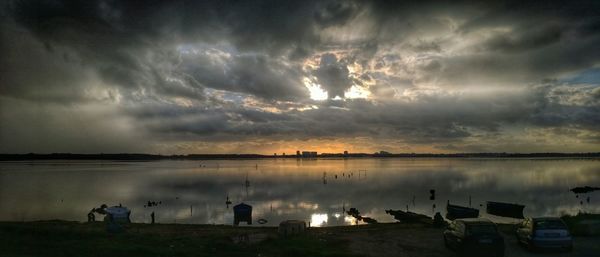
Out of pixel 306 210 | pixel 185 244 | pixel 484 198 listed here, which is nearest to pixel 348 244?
pixel 185 244

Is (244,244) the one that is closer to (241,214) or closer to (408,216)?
(241,214)

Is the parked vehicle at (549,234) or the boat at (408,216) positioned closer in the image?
the parked vehicle at (549,234)

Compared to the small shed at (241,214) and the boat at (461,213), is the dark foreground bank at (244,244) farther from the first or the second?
the boat at (461,213)

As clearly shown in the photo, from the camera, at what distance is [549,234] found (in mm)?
22688

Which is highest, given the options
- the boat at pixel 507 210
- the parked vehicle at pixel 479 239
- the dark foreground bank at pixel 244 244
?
the parked vehicle at pixel 479 239

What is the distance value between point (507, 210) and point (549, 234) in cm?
4909

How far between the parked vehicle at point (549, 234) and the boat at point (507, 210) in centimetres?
4695

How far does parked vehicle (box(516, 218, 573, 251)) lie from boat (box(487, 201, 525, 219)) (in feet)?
154

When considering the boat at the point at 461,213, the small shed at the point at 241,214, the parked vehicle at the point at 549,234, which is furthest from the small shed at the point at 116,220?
the boat at the point at 461,213

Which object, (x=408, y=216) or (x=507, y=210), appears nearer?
(x=408, y=216)

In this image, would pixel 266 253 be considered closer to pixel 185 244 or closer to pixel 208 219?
pixel 185 244

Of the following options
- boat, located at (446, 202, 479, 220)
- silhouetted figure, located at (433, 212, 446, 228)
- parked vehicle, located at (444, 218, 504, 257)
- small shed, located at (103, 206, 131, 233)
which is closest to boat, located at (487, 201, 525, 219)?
boat, located at (446, 202, 479, 220)

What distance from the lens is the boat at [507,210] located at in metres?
64.9

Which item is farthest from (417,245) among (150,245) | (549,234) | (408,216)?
(408,216)
